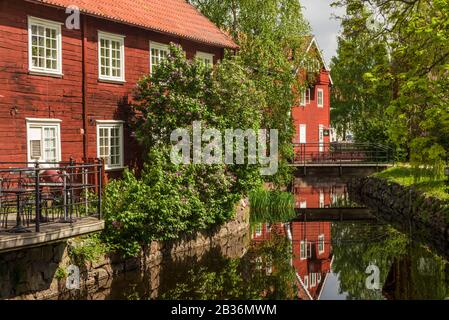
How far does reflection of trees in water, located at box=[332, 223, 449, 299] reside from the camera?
13781mm

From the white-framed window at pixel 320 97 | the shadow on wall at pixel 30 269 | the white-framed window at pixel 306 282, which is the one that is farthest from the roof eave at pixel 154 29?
the white-framed window at pixel 320 97

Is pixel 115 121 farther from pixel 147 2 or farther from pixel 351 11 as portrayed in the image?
pixel 351 11

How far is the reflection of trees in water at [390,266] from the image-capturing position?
13.8 m

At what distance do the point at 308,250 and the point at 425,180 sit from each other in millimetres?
7701

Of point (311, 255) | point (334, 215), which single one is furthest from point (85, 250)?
point (334, 215)

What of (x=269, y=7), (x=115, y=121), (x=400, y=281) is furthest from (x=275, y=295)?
(x=269, y=7)

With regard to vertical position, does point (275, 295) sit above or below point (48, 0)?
below

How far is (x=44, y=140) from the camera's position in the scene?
58.4 feet

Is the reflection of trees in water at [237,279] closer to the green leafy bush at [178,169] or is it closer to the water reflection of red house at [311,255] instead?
the water reflection of red house at [311,255]

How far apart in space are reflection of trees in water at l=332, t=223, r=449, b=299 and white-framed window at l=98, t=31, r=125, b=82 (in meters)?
9.33

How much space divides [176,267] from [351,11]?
7899mm

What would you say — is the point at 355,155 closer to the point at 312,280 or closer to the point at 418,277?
the point at 312,280
